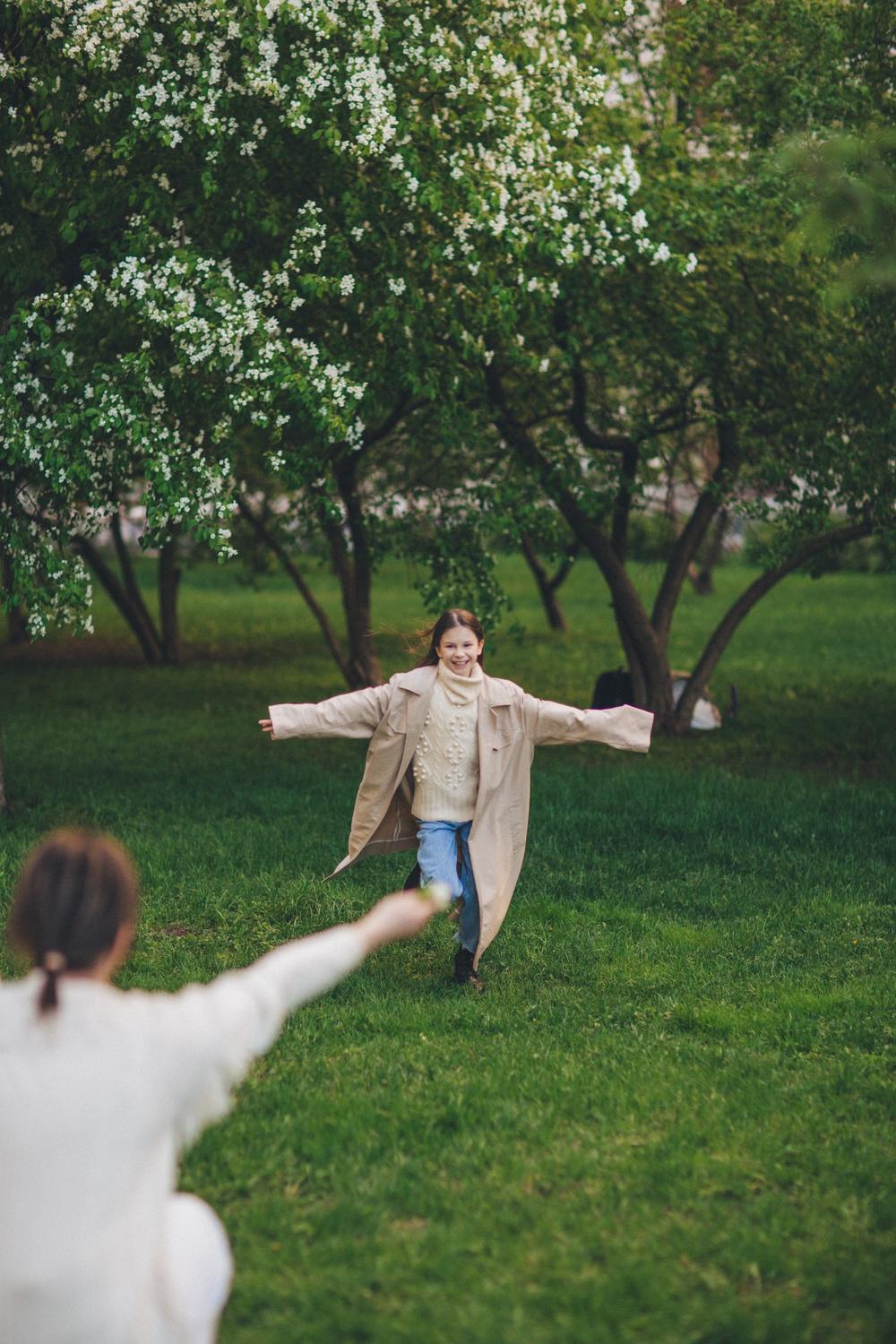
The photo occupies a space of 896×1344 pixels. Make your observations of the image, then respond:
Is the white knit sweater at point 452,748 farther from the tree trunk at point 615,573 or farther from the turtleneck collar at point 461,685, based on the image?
the tree trunk at point 615,573

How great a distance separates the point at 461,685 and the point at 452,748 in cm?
31

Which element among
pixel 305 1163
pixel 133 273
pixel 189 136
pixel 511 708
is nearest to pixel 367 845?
pixel 511 708

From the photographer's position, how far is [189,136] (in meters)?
8.52

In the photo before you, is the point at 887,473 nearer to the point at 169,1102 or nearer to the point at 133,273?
the point at 133,273

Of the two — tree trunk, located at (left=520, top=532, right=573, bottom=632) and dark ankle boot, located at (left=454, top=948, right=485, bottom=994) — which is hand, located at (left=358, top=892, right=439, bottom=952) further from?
tree trunk, located at (left=520, top=532, right=573, bottom=632)

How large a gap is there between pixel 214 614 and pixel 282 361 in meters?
17.8

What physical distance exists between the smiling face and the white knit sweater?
41 millimetres

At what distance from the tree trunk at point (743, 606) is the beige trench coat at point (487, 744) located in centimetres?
633

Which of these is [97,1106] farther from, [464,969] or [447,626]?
[464,969]

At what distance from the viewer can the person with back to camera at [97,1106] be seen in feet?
8.44

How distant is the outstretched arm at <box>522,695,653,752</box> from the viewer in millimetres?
6117

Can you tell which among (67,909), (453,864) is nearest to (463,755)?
(453,864)

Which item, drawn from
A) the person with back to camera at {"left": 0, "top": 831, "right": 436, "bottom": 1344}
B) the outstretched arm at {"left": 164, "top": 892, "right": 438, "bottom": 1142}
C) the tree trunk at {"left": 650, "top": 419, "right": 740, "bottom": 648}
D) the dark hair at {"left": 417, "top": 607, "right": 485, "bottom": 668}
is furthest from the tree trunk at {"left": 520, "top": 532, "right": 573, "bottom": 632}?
the person with back to camera at {"left": 0, "top": 831, "right": 436, "bottom": 1344}

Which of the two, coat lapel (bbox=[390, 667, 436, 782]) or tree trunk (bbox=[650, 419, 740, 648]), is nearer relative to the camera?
coat lapel (bbox=[390, 667, 436, 782])
